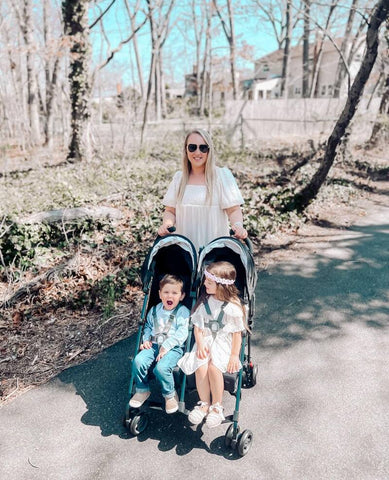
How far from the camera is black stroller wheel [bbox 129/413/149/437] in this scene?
2.76 meters

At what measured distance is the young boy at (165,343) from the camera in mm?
2719

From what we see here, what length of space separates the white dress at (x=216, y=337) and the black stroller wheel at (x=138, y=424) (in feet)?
1.65

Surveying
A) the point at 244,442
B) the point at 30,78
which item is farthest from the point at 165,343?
the point at 30,78

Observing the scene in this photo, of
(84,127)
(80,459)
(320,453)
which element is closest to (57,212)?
(80,459)

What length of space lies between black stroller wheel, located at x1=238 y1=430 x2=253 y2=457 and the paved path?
0.05 meters

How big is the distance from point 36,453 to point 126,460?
666 mm

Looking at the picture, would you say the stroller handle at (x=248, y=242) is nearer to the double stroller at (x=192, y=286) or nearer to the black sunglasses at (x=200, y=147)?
the double stroller at (x=192, y=286)

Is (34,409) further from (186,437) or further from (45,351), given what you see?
(186,437)

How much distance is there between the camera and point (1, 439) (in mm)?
2812

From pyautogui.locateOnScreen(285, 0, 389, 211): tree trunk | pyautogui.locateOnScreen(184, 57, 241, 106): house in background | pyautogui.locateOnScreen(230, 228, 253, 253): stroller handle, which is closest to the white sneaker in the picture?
pyautogui.locateOnScreen(230, 228, 253, 253): stroller handle

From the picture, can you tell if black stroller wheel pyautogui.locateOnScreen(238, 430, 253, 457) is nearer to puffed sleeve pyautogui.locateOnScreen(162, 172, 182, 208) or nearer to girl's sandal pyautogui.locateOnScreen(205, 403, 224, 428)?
girl's sandal pyautogui.locateOnScreen(205, 403, 224, 428)

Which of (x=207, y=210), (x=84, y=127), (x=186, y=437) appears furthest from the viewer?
(x=84, y=127)

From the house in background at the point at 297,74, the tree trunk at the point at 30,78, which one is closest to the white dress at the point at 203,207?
the tree trunk at the point at 30,78

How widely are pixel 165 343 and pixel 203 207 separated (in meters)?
1.23
